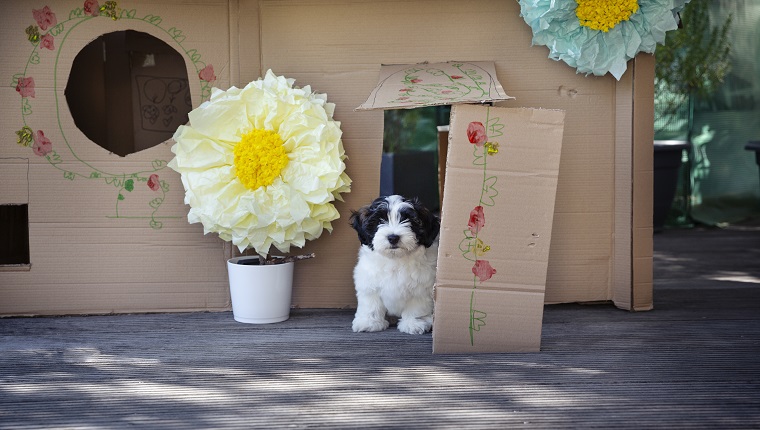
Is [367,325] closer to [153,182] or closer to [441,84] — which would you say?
[441,84]

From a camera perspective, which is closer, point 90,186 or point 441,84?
point 441,84

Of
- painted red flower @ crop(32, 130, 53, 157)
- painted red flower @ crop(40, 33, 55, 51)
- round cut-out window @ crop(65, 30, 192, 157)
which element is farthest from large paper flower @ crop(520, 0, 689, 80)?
painted red flower @ crop(32, 130, 53, 157)

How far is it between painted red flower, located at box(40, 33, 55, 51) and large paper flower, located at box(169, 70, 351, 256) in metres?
0.68

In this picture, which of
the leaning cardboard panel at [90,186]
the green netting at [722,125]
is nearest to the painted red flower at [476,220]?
the leaning cardboard panel at [90,186]

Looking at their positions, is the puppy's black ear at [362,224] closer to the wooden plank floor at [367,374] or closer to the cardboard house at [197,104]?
the cardboard house at [197,104]

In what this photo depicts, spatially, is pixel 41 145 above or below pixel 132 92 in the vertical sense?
below

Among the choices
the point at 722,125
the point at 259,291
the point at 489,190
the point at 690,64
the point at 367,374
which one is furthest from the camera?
the point at 722,125

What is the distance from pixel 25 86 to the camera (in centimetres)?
365

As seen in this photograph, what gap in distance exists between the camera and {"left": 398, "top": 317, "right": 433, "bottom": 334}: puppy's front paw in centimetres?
345

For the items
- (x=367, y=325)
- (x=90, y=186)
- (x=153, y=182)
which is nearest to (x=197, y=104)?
(x=153, y=182)

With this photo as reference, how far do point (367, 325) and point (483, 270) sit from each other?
648 mm

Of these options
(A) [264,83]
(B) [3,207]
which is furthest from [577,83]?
(B) [3,207]

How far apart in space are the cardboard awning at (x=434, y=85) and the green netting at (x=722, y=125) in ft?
11.7

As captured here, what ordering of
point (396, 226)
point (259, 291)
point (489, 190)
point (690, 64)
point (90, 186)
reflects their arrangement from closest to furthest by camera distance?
point (489, 190), point (396, 226), point (259, 291), point (90, 186), point (690, 64)
